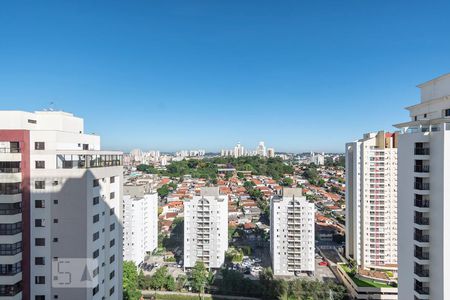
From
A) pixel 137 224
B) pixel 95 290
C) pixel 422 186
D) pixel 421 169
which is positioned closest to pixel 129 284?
pixel 95 290

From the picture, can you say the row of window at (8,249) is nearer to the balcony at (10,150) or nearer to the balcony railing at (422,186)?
the balcony at (10,150)

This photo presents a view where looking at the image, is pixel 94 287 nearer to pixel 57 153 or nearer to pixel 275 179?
pixel 57 153

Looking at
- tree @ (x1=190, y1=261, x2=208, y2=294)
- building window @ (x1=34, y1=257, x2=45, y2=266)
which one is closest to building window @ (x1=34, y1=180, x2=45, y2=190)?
building window @ (x1=34, y1=257, x2=45, y2=266)

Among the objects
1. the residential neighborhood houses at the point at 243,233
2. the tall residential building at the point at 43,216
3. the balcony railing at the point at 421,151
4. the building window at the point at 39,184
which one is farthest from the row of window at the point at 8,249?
the residential neighborhood houses at the point at 243,233

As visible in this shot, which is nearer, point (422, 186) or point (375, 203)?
point (422, 186)

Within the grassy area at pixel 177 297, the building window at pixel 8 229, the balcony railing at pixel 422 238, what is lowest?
the grassy area at pixel 177 297

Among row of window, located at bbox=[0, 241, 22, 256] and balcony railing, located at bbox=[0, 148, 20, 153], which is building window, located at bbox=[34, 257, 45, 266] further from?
balcony railing, located at bbox=[0, 148, 20, 153]

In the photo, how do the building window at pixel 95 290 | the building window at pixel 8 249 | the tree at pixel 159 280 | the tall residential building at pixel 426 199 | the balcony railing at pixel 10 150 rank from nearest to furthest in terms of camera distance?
the tall residential building at pixel 426 199
the building window at pixel 8 249
the balcony railing at pixel 10 150
the building window at pixel 95 290
the tree at pixel 159 280

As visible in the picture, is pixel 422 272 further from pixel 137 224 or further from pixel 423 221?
pixel 137 224
